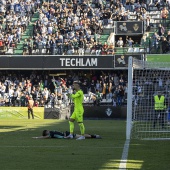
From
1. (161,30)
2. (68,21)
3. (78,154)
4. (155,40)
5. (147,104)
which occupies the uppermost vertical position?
(68,21)

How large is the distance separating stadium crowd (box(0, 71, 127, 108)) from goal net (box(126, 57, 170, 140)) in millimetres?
9421

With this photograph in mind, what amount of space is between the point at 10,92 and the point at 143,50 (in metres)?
11.3

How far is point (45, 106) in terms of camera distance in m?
44.6

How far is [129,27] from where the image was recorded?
47406 mm

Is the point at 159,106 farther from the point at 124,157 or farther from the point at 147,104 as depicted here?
the point at 124,157

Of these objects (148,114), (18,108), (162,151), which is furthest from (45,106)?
(162,151)

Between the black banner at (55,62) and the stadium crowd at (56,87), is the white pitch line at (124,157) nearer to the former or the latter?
the stadium crowd at (56,87)

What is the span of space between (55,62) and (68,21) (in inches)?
200

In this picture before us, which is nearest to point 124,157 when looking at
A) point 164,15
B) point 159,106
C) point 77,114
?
point 77,114

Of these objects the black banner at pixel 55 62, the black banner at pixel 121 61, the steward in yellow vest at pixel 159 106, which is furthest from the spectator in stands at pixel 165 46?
the steward in yellow vest at pixel 159 106

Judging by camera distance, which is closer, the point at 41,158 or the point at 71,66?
the point at 41,158

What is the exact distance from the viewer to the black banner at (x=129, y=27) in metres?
47.1

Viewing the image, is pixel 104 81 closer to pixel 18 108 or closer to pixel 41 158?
pixel 18 108

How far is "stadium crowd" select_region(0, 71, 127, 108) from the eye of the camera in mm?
A: 44344
